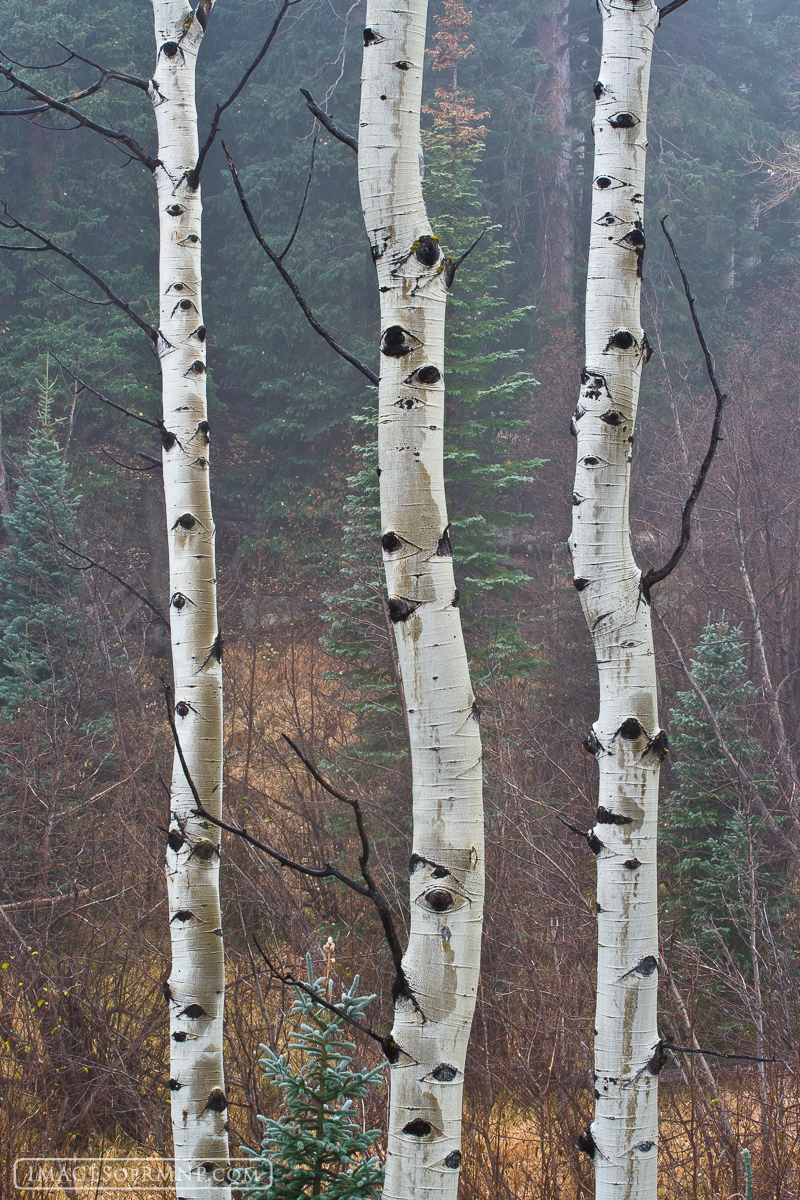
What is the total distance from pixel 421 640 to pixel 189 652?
4.72 feet

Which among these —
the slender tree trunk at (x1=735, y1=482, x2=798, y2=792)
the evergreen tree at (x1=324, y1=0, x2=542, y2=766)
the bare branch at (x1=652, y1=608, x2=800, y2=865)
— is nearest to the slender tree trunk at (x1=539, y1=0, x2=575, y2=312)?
the evergreen tree at (x1=324, y1=0, x2=542, y2=766)

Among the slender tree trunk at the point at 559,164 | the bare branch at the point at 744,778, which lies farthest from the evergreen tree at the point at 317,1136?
the slender tree trunk at the point at 559,164

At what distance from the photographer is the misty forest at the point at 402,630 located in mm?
1897

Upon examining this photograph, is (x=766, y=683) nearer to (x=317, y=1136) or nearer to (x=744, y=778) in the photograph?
(x=744, y=778)

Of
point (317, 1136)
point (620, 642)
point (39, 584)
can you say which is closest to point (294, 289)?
point (620, 642)

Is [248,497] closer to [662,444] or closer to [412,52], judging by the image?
[662,444]

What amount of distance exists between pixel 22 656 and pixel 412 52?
7.57 m

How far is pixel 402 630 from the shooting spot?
1.71m

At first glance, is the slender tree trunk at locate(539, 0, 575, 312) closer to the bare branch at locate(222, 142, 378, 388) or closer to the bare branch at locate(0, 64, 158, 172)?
the bare branch at locate(0, 64, 158, 172)

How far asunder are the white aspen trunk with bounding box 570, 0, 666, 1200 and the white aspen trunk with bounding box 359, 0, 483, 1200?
663mm

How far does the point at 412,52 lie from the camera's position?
185 centimetres

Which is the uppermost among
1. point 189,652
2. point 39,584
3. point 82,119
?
point 39,584

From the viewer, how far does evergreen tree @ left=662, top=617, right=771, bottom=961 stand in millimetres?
7273

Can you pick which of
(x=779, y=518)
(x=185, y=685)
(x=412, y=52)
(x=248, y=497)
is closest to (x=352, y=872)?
(x=185, y=685)
